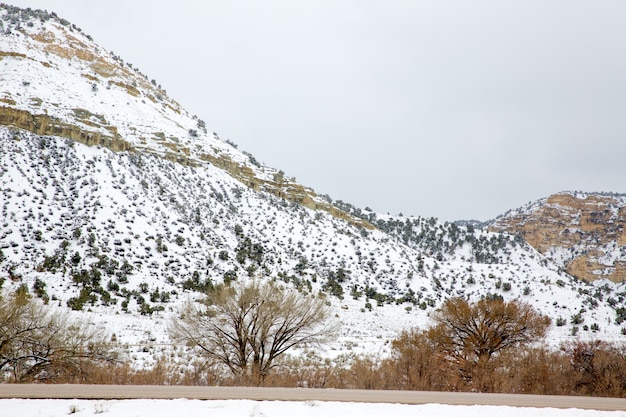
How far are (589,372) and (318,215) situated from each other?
154 feet

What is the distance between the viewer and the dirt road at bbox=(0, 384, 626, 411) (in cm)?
876

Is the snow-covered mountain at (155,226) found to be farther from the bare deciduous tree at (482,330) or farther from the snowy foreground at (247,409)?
the snowy foreground at (247,409)

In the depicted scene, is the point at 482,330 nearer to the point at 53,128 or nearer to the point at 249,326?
the point at 249,326

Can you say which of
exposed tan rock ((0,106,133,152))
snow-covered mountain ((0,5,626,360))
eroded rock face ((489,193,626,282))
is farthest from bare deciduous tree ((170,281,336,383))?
eroded rock face ((489,193,626,282))

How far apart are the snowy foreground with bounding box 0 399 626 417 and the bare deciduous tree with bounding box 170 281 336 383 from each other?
8.42m

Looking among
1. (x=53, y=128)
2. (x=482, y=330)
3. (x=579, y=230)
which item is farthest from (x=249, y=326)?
(x=579, y=230)

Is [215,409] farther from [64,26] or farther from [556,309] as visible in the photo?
[64,26]

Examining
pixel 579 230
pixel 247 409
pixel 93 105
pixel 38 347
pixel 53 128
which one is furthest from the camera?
pixel 579 230

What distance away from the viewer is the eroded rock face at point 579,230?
405 ft

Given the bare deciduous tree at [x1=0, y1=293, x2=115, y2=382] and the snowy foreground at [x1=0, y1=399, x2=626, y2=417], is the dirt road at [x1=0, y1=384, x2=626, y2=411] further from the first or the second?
the bare deciduous tree at [x1=0, y1=293, x2=115, y2=382]

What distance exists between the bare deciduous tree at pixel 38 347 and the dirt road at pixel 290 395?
523 cm

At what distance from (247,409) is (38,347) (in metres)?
11.2

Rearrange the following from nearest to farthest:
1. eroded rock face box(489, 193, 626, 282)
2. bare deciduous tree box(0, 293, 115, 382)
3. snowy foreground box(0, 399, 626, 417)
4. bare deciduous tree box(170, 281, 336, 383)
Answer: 1. snowy foreground box(0, 399, 626, 417)
2. bare deciduous tree box(0, 293, 115, 382)
3. bare deciduous tree box(170, 281, 336, 383)
4. eroded rock face box(489, 193, 626, 282)

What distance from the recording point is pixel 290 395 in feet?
30.1
